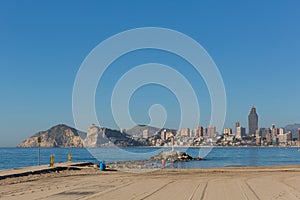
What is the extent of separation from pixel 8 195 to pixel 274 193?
10458 millimetres

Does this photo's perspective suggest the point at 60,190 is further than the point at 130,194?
Yes

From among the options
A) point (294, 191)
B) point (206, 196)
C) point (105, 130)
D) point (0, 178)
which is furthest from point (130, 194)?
point (105, 130)

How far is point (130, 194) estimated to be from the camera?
687 inches

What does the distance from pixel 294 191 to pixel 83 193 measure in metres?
8.67

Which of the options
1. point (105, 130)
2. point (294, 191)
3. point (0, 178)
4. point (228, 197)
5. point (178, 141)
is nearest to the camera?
point (228, 197)

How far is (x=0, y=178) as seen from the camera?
985 inches

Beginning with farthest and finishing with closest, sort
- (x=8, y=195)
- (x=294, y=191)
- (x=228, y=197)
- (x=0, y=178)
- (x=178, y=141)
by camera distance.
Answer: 1. (x=178, y=141)
2. (x=0, y=178)
3. (x=294, y=191)
4. (x=8, y=195)
5. (x=228, y=197)

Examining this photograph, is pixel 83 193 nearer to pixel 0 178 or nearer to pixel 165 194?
pixel 165 194

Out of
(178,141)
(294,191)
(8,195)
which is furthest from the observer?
(178,141)

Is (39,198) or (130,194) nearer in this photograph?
(39,198)

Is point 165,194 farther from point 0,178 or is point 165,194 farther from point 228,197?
point 0,178

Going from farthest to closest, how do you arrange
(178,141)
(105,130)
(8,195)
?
(105,130)
(178,141)
(8,195)

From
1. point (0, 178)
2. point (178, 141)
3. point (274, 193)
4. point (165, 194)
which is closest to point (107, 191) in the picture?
point (165, 194)

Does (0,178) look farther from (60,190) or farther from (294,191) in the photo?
(294,191)
